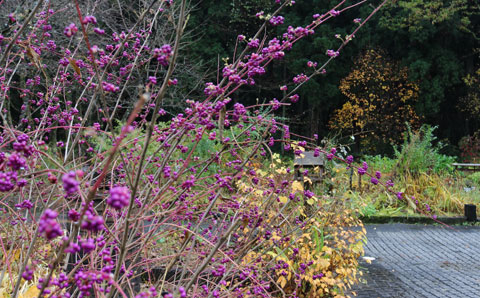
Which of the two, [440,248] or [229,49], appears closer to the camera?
[440,248]

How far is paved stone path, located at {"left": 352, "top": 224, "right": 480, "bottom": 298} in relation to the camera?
15.1 ft

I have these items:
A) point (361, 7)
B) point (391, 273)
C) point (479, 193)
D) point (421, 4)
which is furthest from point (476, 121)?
point (391, 273)

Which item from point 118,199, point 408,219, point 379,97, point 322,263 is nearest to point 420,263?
point 408,219

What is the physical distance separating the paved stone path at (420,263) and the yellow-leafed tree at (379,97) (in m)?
8.05

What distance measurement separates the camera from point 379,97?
15539 mm

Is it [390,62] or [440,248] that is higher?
[390,62]

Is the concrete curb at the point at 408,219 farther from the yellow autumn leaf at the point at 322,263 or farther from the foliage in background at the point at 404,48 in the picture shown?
the foliage in background at the point at 404,48

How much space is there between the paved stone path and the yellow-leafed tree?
8.05m

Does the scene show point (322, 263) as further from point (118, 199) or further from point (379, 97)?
point (379, 97)

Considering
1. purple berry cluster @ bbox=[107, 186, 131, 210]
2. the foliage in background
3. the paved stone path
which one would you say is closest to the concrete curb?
the paved stone path

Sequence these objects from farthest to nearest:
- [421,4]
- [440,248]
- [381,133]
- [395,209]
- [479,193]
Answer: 1. [381,133]
2. [421,4]
3. [479,193]
4. [395,209]
5. [440,248]

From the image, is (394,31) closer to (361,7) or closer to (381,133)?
(361,7)

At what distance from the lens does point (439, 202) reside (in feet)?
26.8

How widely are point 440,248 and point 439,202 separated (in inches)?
80.4
